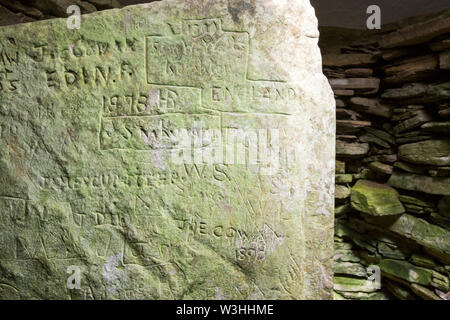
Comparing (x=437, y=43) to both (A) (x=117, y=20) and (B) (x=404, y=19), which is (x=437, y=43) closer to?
(B) (x=404, y=19)

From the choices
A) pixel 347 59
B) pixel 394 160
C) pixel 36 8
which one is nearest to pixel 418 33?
pixel 347 59

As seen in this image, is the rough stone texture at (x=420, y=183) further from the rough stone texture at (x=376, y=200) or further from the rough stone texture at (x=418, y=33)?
the rough stone texture at (x=418, y=33)

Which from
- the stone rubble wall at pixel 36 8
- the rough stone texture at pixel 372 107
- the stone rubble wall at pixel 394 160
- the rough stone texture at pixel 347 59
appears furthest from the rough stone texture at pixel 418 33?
the stone rubble wall at pixel 36 8

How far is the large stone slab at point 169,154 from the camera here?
1.44 m

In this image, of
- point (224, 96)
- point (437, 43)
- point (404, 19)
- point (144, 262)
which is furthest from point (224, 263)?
point (404, 19)

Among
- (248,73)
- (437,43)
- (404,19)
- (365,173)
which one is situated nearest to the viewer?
(248,73)

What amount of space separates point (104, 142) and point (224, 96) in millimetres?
673

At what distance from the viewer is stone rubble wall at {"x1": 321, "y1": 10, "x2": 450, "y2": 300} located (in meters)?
2.59

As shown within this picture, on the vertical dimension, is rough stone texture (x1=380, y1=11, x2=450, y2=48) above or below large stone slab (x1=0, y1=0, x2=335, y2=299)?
above

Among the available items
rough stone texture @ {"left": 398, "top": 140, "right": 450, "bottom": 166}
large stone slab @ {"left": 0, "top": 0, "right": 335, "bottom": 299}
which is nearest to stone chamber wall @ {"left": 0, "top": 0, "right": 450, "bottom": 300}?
rough stone texture @ {"left": 398, "top": 140, "right": 450, "bottom": 166}

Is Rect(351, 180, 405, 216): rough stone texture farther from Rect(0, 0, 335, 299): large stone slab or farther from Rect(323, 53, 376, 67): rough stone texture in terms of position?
Rect(0, 0, 335, 299): large stone slab

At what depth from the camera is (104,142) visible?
1459mm

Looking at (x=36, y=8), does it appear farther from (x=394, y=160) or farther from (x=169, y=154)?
(x=394, y=160)

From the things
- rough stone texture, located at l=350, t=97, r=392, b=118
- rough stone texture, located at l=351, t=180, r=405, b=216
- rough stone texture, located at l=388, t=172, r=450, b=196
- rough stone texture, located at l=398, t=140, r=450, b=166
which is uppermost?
rough stone texture, located at l=350, t=97, r=392, b=118
